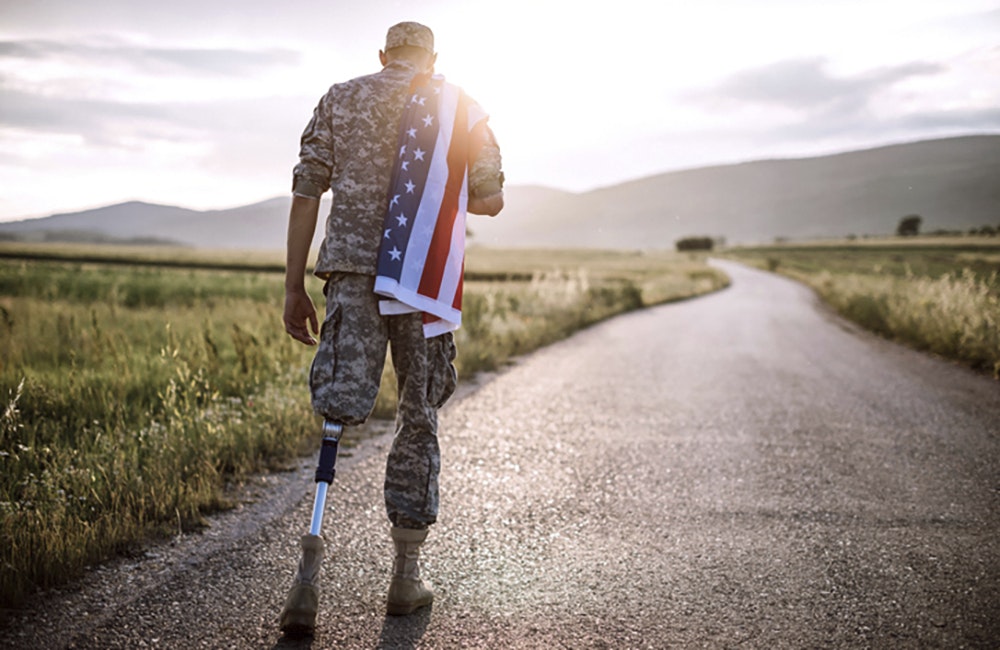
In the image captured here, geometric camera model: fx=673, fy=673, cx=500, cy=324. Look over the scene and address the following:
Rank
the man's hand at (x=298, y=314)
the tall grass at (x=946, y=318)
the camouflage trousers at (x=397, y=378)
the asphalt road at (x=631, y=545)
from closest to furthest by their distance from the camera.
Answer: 1. the asphalt road at (x=631, y=545)
2. the camouflage trousers at (x=397, y=378)
3. the man's hand at (x=298, y=314)
4. the tall grass at (x=946, y=318)

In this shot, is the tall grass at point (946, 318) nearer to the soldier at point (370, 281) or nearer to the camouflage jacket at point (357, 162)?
the soldier at point (370, 281)

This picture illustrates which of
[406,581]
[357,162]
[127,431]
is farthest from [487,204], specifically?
[127,431]

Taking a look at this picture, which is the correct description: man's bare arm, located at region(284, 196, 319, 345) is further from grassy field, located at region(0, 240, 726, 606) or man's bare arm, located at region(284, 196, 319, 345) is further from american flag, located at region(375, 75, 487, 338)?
grassy field, located at region(0, 240, 726, 606)

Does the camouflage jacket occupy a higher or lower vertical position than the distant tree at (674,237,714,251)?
lower

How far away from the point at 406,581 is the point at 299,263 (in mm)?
1344

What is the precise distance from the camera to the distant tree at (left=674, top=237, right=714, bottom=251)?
12812cm

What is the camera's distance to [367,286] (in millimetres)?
2682

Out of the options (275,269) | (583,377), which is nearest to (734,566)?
(583,377)

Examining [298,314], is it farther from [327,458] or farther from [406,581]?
[406,581]

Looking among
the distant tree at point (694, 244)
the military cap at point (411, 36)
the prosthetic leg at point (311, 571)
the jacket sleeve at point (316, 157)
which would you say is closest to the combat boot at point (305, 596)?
the prosthetic leg at point (311, 571)

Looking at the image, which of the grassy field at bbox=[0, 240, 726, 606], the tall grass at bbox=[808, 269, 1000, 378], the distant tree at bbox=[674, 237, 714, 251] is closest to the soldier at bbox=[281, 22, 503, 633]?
the grassy field at bbox=[0, 240, 726, 606]

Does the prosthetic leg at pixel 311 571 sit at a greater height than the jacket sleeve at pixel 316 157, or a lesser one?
lesser

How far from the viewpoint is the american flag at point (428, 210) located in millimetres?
2633

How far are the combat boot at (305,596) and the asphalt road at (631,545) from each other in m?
0.07
